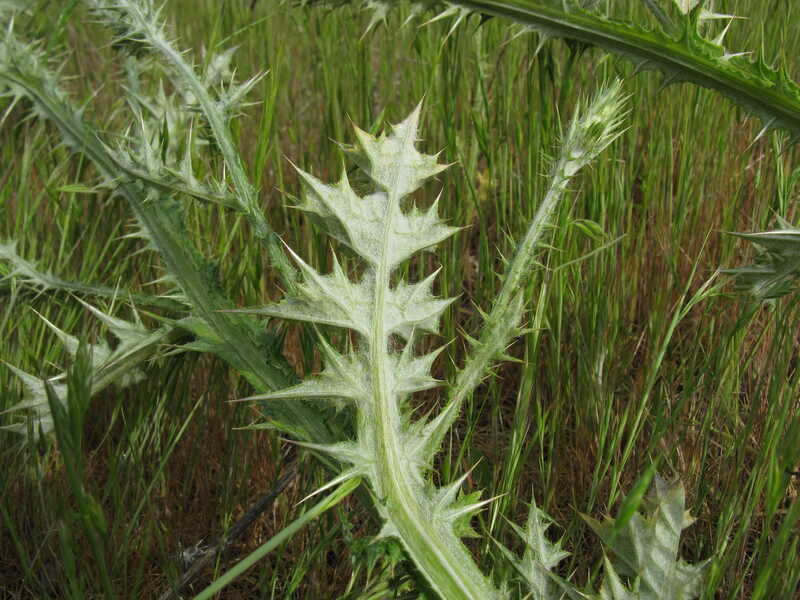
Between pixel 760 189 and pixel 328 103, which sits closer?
pixel 760 189

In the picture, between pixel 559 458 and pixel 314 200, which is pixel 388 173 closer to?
pixel 314 200

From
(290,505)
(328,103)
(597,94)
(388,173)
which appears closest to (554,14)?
(597,94)

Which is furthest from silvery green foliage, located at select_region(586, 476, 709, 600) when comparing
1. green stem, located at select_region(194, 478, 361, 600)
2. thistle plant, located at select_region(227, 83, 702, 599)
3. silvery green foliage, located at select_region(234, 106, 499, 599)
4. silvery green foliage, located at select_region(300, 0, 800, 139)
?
silvery green foliage, located at select_region(300, 0, 800, 139)

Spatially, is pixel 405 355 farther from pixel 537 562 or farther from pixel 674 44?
pixel 674 44

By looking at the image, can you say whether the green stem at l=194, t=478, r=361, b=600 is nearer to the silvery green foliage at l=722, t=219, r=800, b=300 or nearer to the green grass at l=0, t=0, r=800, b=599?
the green grass at l=0, t=0, r=800, b=599

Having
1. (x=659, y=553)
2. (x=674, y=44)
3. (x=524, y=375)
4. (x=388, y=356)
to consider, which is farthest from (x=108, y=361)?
(x=674, y=44)

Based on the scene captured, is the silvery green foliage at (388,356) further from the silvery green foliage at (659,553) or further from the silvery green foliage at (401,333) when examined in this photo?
the silvery green foliage at (659,553)

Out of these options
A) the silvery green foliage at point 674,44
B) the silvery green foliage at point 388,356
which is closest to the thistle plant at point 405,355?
the silvery green foliage at point 388,356
